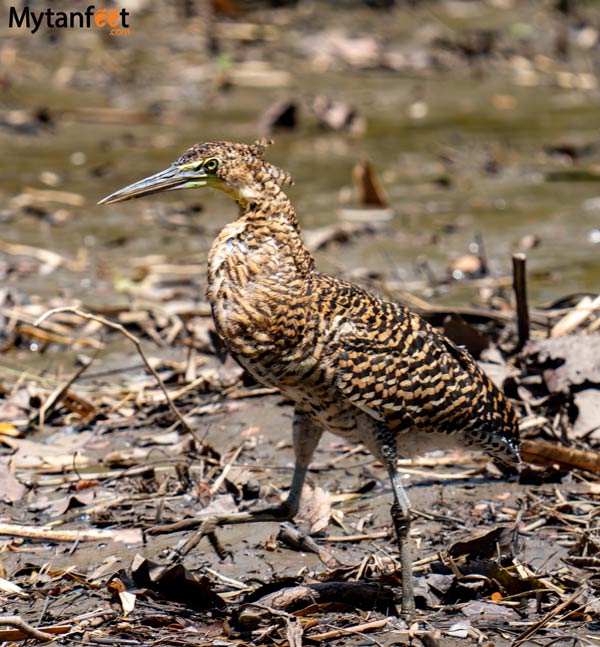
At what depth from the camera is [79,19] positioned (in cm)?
1500

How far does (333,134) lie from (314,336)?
8049 millimetres

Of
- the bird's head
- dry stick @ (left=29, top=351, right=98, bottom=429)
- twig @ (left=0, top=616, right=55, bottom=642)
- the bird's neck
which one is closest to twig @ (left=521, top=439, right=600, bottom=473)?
the bird's neck

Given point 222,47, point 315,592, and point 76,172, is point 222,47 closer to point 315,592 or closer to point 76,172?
point 76,172

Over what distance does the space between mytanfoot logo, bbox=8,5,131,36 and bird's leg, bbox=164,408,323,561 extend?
10262 millimetres

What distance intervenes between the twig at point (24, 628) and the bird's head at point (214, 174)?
1527 mm

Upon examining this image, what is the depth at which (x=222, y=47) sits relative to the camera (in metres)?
14.8

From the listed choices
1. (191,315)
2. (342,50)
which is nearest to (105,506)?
(191,315)

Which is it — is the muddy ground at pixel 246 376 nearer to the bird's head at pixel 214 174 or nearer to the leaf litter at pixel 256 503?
the leaf litter at pixel 256 503

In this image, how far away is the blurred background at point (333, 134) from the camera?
8.92 meters

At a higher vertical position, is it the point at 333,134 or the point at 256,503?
the point at 333,134

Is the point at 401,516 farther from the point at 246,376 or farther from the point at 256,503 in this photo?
the point at 246,376

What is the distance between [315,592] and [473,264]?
4.16 metres

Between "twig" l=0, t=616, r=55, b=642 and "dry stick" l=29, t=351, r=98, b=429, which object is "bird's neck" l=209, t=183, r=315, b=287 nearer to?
"twig" l=0, t=616, r=55, b=642

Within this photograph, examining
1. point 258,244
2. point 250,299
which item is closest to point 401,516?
point 250,299
